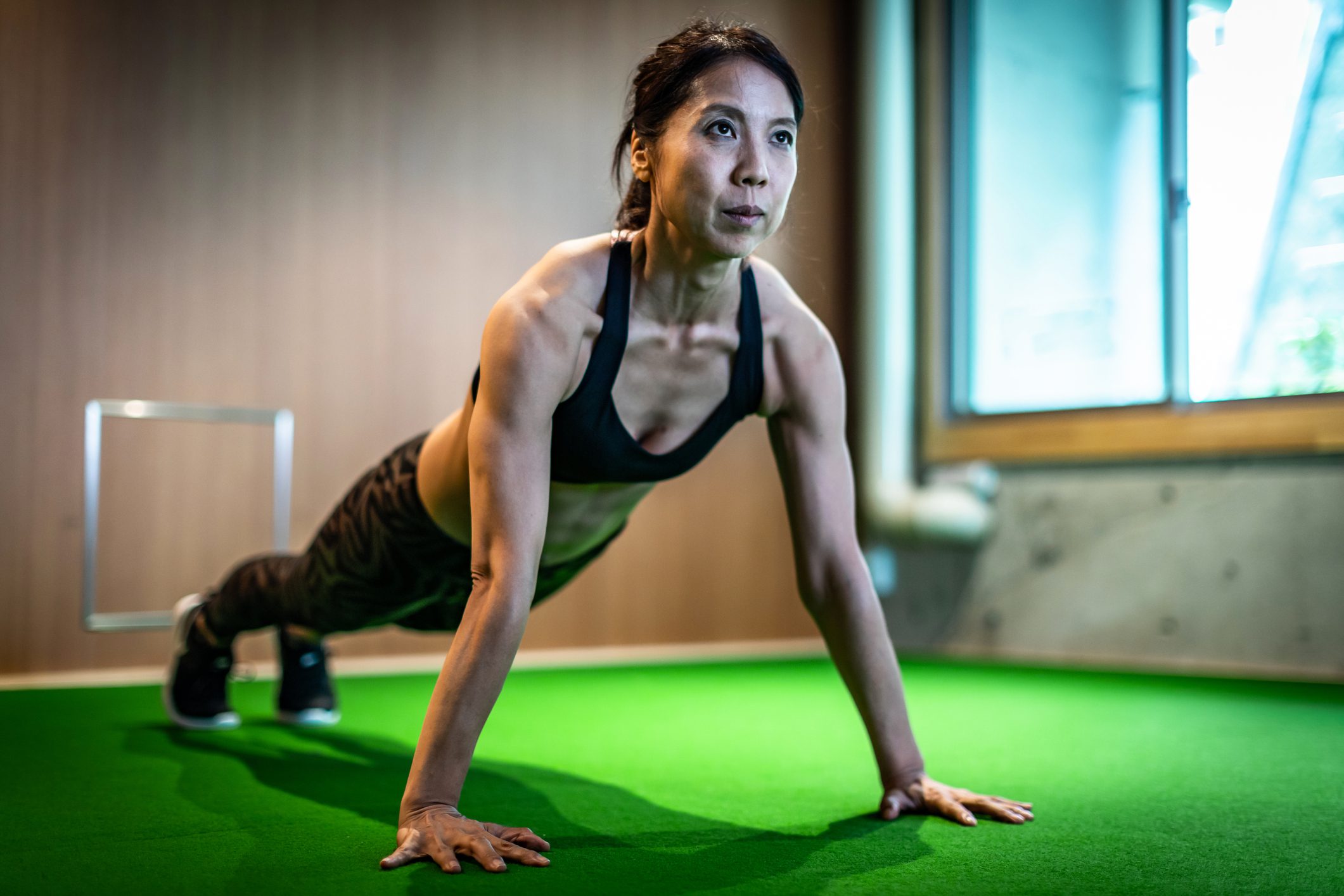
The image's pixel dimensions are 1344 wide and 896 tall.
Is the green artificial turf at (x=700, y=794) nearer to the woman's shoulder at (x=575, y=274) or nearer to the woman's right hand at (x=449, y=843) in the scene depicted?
the woman's right hand at (x=449, y=843)

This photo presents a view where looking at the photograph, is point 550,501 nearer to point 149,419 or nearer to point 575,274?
point 575,274

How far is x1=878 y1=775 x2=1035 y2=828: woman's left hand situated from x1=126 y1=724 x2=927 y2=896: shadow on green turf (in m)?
0.03

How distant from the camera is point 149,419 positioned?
3604 millimetres

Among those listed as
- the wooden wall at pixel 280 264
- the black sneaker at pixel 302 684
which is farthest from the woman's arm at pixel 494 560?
the wooden wall at pixel 280 264

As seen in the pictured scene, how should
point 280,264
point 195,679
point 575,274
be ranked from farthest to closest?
1. point 280,264
2. point 195,679
3. point 575,274

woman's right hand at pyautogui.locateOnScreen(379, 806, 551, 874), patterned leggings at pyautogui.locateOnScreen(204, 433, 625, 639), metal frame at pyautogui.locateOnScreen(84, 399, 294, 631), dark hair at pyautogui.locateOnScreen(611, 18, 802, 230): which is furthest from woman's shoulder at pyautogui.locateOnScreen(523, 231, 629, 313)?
metal frame at pyautogui.locateOnScreen(84, 399, 294, 631)

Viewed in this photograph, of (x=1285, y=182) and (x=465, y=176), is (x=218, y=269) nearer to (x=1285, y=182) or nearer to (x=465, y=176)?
(x=465, y=176)

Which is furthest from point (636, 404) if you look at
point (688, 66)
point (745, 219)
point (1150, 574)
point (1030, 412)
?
point (1030, 412)

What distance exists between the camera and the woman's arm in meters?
1.38

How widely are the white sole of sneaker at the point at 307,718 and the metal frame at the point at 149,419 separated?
117 centimetres

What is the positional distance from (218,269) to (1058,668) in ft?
9.87

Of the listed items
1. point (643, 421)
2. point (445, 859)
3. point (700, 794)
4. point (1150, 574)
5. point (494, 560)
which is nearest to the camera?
point (445, 859)

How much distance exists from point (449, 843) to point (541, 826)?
0.88ft

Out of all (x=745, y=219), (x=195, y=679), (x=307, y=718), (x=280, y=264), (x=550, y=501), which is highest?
(x=280, y=264)
